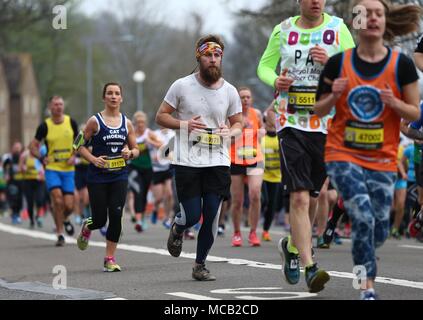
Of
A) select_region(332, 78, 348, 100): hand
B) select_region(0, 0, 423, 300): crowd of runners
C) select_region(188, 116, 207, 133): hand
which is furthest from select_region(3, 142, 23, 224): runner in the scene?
select_region(332, 78, 348, 100): hand

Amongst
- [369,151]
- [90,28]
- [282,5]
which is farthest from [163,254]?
[90,28]

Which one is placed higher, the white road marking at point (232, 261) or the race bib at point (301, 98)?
the race bib at point (301, 98)

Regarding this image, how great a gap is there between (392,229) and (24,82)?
82.8 m

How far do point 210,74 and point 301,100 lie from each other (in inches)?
39.2

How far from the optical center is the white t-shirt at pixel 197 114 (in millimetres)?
9906

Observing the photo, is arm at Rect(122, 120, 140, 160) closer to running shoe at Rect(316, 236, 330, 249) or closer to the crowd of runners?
the crowd of runners

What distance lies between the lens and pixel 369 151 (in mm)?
7469

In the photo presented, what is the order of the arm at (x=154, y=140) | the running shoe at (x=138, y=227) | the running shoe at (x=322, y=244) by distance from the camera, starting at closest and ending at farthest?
the running shoe at (x=322, y=244) < the running shoe at (x=138, y=227) < the arm at (x=154, y=140)

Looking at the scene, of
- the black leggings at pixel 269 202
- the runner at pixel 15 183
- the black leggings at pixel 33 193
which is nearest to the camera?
the black leggings at pixel 269 202

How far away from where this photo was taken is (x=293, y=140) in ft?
30.0

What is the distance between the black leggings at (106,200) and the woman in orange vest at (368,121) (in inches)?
186

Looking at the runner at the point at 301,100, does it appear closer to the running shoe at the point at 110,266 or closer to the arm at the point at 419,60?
the arm at the point at 419,60

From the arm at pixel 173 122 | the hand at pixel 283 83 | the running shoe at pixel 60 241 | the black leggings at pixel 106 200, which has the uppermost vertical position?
the hand at pixel 283 83

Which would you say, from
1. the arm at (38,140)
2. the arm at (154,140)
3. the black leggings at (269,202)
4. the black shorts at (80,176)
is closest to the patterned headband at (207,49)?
the black leggings at (269,202)
